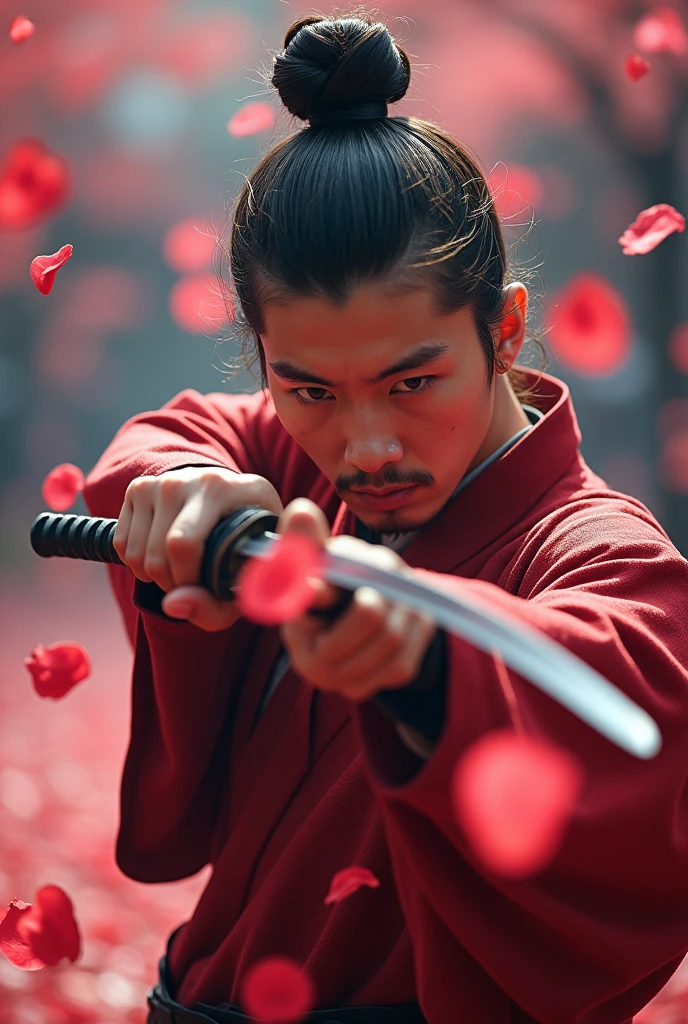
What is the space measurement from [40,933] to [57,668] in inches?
16.4

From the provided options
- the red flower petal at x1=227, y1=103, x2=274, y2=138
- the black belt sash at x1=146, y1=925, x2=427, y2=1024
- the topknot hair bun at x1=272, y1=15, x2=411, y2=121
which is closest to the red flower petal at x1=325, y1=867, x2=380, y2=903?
the black belt sash at x1=146, y1=925, x2=427, y2=1024

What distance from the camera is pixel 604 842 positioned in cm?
119

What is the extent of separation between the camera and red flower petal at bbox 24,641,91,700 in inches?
76.1

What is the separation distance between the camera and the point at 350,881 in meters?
1.48

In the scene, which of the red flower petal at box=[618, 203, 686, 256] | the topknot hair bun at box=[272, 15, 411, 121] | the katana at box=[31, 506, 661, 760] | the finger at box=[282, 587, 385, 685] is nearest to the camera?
the katana at box=[31, 506, 661, 760]

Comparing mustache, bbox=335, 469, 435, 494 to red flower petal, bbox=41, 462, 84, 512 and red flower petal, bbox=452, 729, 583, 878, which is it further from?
red flower petal, bbox=41, 462, 84, 512

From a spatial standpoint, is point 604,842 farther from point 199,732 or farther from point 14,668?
point 14,668

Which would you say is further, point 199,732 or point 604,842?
A: point 199,732

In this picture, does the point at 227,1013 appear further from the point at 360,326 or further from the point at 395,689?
the point at 360,326

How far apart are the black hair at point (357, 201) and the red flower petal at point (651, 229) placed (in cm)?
45

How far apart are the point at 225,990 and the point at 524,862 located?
29.3 inches

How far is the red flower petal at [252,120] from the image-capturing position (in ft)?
6.97

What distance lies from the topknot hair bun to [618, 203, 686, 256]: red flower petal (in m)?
0.62

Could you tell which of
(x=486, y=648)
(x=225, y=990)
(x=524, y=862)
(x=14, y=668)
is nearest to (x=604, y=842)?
(x=524, y=862)
